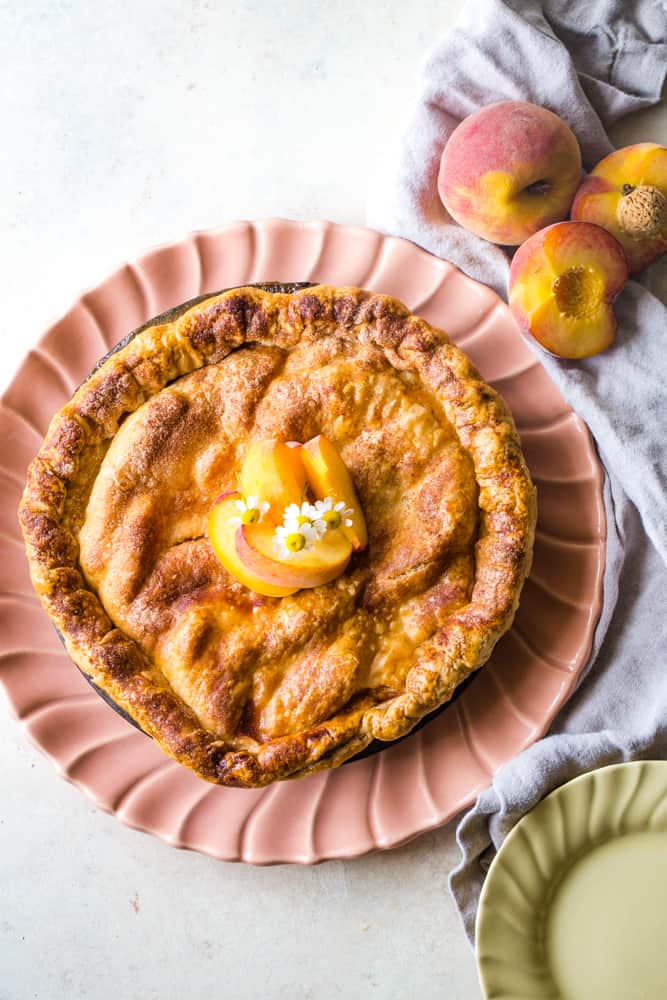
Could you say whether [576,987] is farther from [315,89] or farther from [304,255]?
[315,89]

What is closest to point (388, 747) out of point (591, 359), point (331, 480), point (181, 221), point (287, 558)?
point (287, 558)

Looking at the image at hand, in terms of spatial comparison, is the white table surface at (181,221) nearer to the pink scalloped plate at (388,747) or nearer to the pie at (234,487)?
the pink scalloped plate at (388,747)

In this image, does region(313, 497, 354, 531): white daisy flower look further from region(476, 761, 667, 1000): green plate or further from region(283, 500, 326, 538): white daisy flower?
region(476, 761, 667, 1000): green plate

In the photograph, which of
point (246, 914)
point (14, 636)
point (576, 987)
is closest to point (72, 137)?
point (14, 636)

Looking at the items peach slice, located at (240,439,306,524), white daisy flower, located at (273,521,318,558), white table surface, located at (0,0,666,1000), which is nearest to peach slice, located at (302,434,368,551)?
peach slice, located at (240,439,306,524)

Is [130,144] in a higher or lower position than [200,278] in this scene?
Result: higher

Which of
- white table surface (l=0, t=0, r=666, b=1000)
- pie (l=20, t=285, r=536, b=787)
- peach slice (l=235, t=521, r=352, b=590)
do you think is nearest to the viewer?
peach slice (l=235, t=521, r=352, b=590)

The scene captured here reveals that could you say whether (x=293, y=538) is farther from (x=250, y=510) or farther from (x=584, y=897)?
(x=584, y=897)
